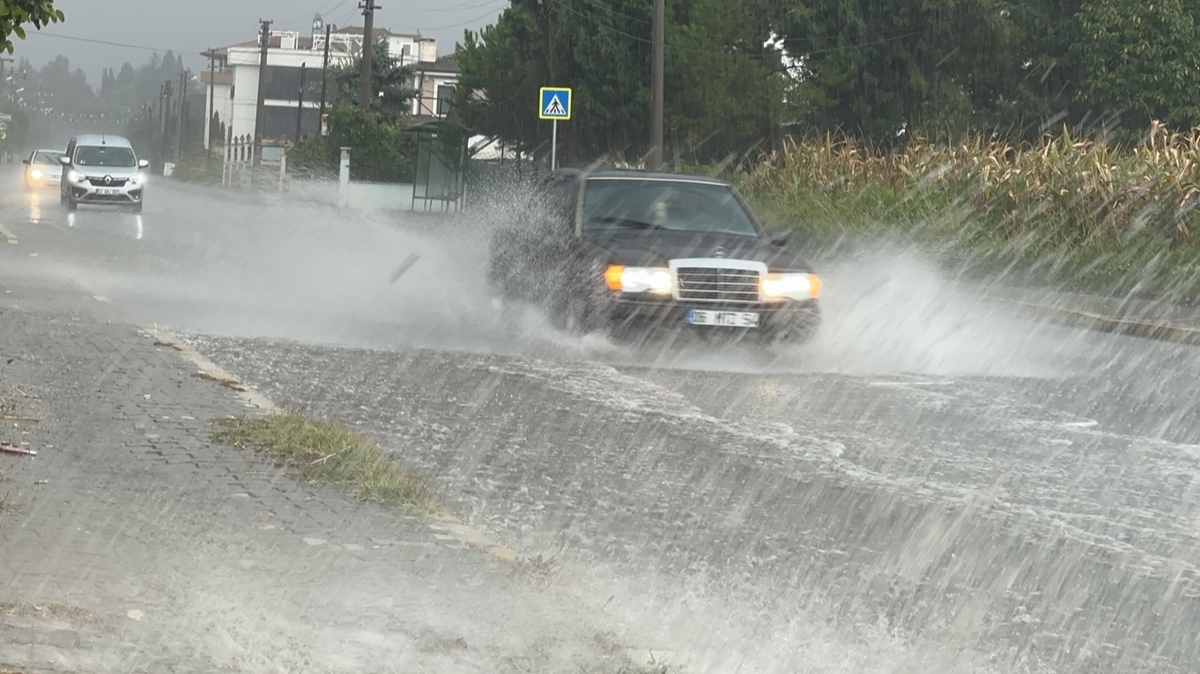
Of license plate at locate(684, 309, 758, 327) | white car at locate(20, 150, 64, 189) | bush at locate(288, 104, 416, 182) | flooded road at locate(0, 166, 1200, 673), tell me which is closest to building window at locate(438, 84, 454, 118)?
bush at locate(288, 104, 416, 182)

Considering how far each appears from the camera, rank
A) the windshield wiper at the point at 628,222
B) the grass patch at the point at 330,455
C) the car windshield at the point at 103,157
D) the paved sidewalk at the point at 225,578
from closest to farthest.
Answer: the paved sidewalk at the point at 225,578, the grass patch at the point at 330,455, the windshield wiper at the point at 628,222, the car windshield at the point at 103,157

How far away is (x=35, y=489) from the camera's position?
6.81 meters

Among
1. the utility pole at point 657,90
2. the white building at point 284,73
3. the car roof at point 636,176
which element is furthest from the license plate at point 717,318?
the white building at point 284,73

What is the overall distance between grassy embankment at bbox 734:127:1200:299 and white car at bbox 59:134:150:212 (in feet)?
48.8

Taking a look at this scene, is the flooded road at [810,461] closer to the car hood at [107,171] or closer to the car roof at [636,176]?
the car roof at [636,176]

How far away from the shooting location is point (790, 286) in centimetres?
1334

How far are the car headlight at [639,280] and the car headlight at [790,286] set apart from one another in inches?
30.7

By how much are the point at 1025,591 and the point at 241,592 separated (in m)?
2.73

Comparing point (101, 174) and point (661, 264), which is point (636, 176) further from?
point (101, 174)

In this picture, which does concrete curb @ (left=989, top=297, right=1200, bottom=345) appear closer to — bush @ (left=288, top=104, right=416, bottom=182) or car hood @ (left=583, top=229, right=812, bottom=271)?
car hood @ (left=583, top=229, right=812, bottom=271)

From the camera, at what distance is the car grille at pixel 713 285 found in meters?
13.1

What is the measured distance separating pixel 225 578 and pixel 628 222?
9028 mm

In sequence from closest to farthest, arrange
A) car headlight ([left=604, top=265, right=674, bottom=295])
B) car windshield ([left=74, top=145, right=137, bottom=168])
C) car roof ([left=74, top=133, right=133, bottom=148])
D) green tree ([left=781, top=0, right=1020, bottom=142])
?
car headlight ([left=604, top=265, right=674, bottom=295])
car windshield ([left=74, top=145, right=137, bottom=168])
car roof ([left=74, top=133, right=133, bottom=148])
green tree ([left=781, top=0, right=1020, bottom=142])

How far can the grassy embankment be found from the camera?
23.1 metres
